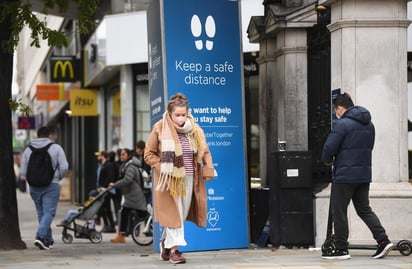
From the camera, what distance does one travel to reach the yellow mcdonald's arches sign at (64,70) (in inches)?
1225

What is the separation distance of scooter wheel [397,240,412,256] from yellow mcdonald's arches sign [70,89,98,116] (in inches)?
827

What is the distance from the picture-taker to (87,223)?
57.7 ft

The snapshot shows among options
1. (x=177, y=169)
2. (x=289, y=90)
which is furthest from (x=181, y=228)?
(x=289, y=90)

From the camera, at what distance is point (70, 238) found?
17.7 metres

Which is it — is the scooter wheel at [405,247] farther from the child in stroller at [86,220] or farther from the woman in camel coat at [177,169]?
the child in stroller at [86,220]

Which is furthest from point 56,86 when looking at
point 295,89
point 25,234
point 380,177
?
point 380,177

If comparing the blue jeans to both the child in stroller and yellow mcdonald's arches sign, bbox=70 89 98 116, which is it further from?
yellow mcdonald's arches sign, bbox=70 89 98 116

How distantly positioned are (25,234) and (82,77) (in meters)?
12.2

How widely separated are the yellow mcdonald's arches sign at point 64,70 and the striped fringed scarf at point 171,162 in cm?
2071

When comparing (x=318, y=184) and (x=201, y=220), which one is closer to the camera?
(x=201, y=220)

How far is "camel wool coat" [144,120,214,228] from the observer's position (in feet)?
35.4

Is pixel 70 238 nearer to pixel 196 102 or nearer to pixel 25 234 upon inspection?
pixel 25 234

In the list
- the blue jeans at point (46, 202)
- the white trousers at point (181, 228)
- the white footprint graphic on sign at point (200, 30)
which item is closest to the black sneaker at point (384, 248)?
the white trousers at point (181, 228)

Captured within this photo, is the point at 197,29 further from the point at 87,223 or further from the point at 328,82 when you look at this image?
the point at 87,223
